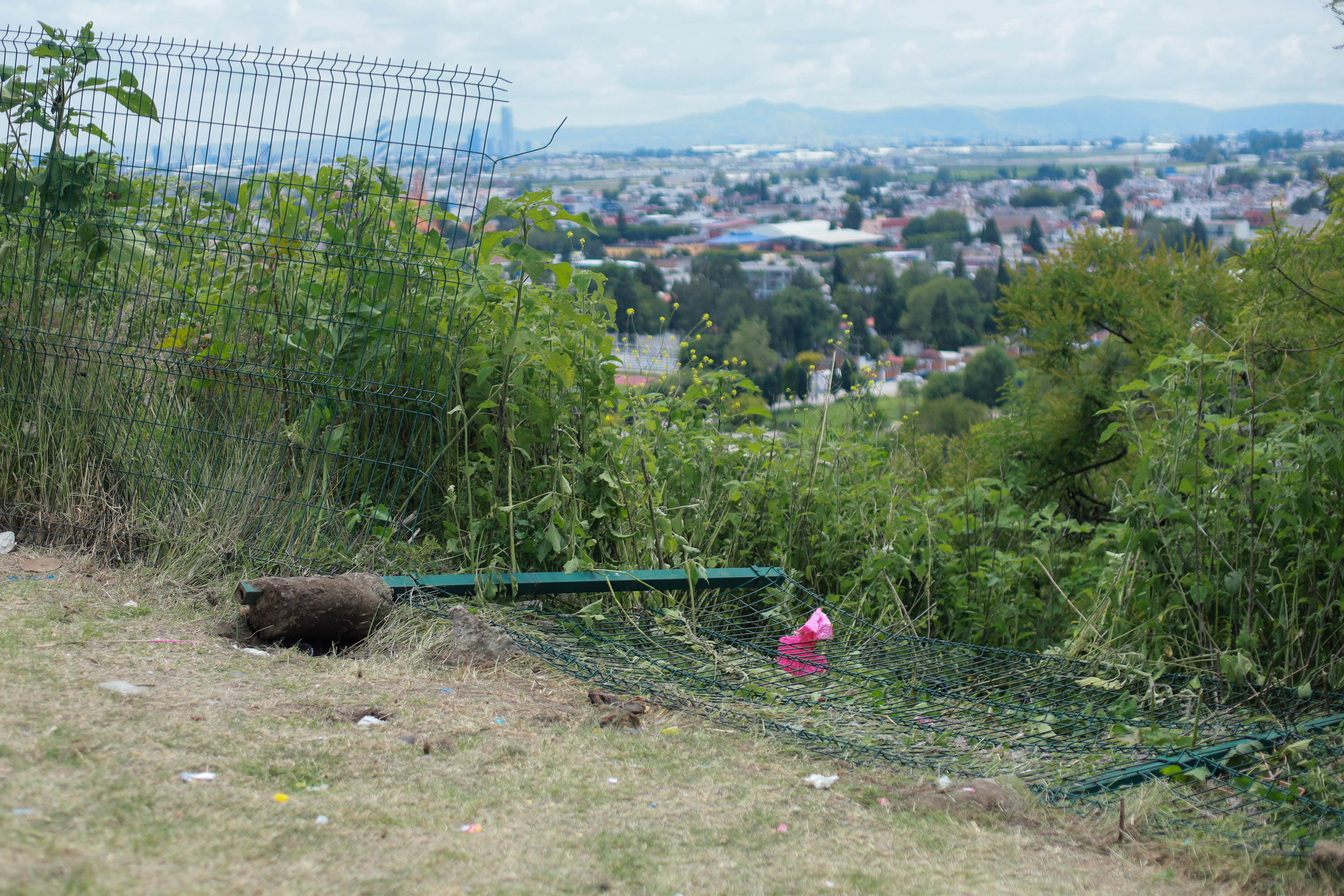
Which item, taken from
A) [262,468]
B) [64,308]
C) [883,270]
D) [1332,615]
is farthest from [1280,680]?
[883,270]

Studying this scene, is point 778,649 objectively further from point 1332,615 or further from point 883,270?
point 883,270

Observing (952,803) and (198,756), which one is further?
(952,803)

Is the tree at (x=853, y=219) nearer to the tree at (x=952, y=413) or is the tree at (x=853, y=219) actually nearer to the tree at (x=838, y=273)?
the tree at (x=838, y=273)

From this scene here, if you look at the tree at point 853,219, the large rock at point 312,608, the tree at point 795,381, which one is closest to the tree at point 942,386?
the tree at point 795,381

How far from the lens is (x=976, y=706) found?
12.0 ft

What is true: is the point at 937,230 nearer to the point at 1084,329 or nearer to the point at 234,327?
the point at 1084,329

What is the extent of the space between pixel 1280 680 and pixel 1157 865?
1.70 m

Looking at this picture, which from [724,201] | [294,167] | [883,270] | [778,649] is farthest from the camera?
[724,201]

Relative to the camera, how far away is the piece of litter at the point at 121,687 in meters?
2.94

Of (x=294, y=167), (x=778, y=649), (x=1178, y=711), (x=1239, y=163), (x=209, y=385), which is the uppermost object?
(x=1239, y=163)

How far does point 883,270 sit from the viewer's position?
31531 millimetres

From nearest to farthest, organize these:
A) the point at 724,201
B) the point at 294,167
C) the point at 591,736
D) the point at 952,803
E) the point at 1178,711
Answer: the point at 952,803, the point at 591,736, the point at 1178,711, the point at 294,167, the point at 724,201

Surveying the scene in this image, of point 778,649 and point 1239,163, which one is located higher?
point 1239,163

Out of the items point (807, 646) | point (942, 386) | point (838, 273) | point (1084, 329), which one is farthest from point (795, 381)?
point (838, 273)
